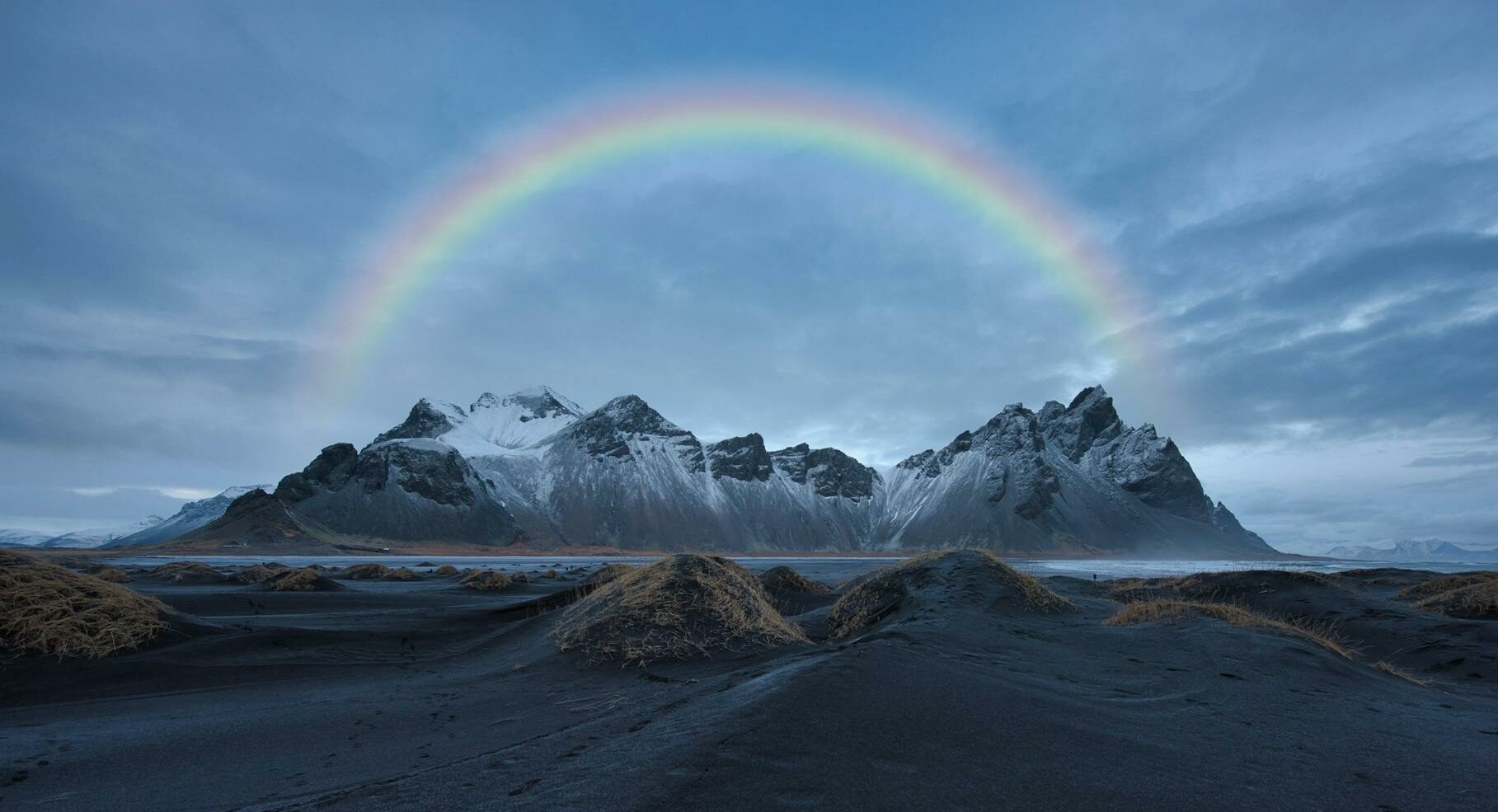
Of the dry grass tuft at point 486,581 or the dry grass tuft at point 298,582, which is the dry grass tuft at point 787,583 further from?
the dry grass tuft at point 298,582

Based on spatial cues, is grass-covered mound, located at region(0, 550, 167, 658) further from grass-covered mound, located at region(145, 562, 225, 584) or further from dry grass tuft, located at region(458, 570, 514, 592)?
grass-covered mound, located at region(145, 562, 225, 584)

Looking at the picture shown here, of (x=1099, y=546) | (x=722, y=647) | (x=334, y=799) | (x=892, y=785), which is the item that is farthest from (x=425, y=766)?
(x=1099, y=546)

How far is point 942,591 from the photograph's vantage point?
14.8m

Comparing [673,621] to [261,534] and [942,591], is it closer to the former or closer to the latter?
[942,591]

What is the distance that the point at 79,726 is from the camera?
746cm

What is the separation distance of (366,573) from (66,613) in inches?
1272

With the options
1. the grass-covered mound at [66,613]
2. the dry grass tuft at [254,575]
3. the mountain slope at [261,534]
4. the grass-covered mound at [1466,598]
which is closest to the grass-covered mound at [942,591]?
the grass-covered mound at [1466,598]

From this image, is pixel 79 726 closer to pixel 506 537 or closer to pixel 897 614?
pixel 897 614

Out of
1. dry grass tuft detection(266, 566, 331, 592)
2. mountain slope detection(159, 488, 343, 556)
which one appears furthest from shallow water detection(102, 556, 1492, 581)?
dry grass tuft detection(266, 566, 331, 592)

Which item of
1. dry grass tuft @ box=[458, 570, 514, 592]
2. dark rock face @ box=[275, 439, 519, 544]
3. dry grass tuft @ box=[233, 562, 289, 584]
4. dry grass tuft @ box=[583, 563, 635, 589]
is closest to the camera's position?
dry grass tuft @ box=[583, 563, 635, 589]

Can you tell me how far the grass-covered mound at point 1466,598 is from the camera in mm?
16828

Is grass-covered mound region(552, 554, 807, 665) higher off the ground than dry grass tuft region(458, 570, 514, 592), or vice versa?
grass-covered mound region(552, 554, 807, 665)

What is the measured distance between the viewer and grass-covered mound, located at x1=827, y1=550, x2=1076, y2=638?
14.5 m

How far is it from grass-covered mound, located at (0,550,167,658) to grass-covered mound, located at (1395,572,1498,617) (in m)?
29.9
